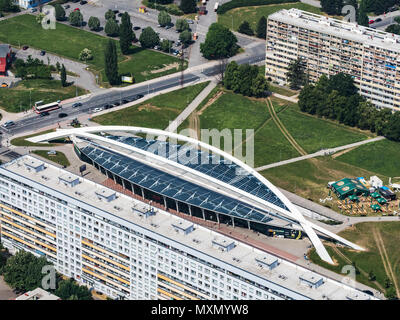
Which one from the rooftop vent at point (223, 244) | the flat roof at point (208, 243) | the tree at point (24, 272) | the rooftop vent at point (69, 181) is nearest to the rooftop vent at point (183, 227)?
the flat roof at point (208, 243)

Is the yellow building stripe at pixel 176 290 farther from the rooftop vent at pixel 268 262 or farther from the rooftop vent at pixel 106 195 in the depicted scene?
the rooftop vent at pixel 106 195

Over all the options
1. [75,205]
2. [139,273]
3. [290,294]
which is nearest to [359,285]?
[290,294]

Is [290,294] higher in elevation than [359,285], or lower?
higher

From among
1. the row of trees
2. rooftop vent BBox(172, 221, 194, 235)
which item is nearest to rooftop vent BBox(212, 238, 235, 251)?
rooftop vent BBox(172, 221, 194, 235)

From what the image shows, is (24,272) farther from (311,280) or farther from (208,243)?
(311,280)

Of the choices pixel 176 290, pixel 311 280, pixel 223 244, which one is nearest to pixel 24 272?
pixel 176 290
